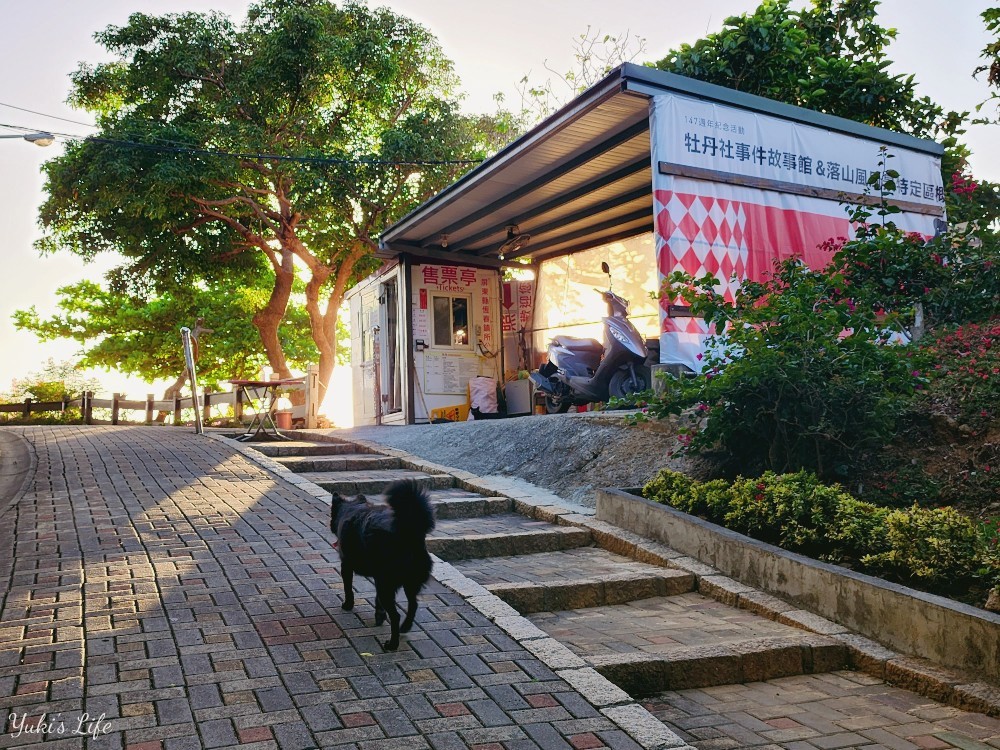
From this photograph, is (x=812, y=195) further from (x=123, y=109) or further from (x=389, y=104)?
(x=123, y=109)

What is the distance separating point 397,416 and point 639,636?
10.9 m

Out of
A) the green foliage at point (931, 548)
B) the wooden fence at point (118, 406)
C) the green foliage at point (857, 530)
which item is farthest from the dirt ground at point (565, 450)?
the wooden fence at point (118, 406)

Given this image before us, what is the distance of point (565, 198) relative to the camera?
42.3 feet

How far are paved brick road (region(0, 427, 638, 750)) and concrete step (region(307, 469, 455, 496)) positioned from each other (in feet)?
5.26

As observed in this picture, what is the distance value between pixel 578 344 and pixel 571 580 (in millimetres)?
7419

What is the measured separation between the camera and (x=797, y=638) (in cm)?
451

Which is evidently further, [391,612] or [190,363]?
[190,363]

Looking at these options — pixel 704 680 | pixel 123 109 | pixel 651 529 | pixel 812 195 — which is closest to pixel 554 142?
pixel 812 195

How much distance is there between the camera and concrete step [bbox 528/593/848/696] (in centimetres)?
411

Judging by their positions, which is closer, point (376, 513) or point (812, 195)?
point (376, 513)

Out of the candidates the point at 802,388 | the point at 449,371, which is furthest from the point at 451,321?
the point at 802,388

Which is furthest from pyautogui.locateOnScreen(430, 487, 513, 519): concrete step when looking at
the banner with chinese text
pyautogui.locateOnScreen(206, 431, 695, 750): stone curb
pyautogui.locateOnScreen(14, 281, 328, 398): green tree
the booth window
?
pyautogui.locateOnScreen(14, 281, 328, 398): green tree

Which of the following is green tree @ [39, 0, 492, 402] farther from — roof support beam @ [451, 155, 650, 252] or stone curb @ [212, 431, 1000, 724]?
stone curb @ [212, 431, 1000, 724]

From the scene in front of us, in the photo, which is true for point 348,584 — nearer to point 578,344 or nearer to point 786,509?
point 786,509
